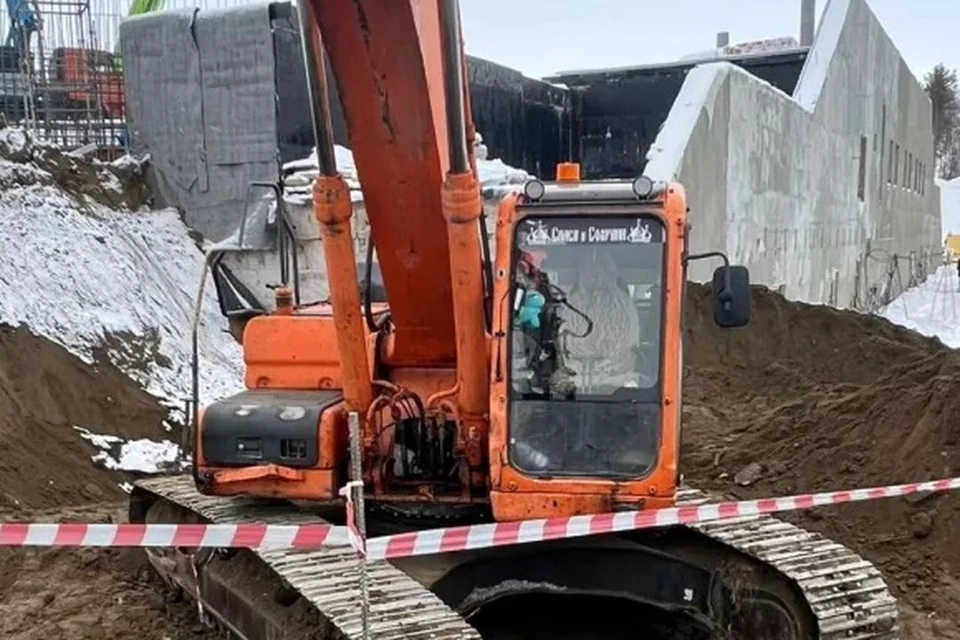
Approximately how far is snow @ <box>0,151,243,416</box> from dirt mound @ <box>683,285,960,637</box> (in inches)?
198

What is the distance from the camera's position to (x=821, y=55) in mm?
21141

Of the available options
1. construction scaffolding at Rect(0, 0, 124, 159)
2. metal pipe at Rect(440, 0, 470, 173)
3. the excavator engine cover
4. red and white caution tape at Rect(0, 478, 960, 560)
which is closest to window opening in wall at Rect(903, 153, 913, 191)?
construction scaffolding at Rect(0, 0, 124, 159)

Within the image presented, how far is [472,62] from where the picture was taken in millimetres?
18984

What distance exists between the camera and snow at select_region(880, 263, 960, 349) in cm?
2058

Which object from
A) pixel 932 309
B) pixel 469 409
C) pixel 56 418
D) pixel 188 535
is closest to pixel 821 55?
pixel 932 309

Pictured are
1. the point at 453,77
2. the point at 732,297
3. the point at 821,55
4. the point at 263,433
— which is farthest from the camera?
the point at 821,55

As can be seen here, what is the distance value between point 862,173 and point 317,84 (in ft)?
77.3

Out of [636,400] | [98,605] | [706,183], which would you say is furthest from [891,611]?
[706,183]

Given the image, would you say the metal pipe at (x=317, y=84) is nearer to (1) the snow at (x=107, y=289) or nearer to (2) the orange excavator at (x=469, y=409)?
(2) the orange excavator at (x=469, y=409)

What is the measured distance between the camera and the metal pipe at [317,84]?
14.6ft

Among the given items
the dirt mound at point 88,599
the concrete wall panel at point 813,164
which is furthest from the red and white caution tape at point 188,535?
the concrete wall panel at point 813,164

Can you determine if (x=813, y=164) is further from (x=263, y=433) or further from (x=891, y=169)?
(x=263, y=433)

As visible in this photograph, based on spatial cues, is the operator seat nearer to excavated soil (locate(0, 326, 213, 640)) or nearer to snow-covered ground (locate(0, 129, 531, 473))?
excavated soil (locate(0, 326, 213, 640))

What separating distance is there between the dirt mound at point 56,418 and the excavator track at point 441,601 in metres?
3.29
